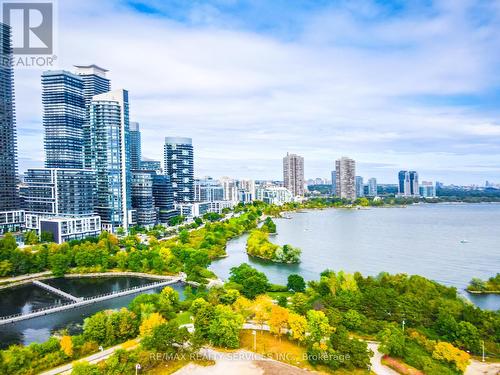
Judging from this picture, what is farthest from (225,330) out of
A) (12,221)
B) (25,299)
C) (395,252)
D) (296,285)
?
(12,221)

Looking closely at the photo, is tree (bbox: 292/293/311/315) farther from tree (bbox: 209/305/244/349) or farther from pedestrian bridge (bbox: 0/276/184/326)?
pedestrian bridge (bbox: 0/276/184/326)

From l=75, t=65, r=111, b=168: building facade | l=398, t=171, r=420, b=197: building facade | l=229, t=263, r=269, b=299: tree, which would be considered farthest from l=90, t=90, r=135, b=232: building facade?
l=398, t=171, r=420, b=197: building facade

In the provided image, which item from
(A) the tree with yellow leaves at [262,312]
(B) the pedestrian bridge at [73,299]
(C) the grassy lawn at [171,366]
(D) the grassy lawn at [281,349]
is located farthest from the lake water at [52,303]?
(D) the grassy lawn at [281,349]

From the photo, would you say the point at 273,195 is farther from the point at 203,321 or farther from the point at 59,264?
the point at 203,321

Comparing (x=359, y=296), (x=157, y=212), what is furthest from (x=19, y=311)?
(x=157, y=212)

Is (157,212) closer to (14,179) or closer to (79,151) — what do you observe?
(79,151)

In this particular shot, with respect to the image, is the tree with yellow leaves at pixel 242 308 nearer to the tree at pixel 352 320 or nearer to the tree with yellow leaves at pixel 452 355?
the tree at pixel 352 320
